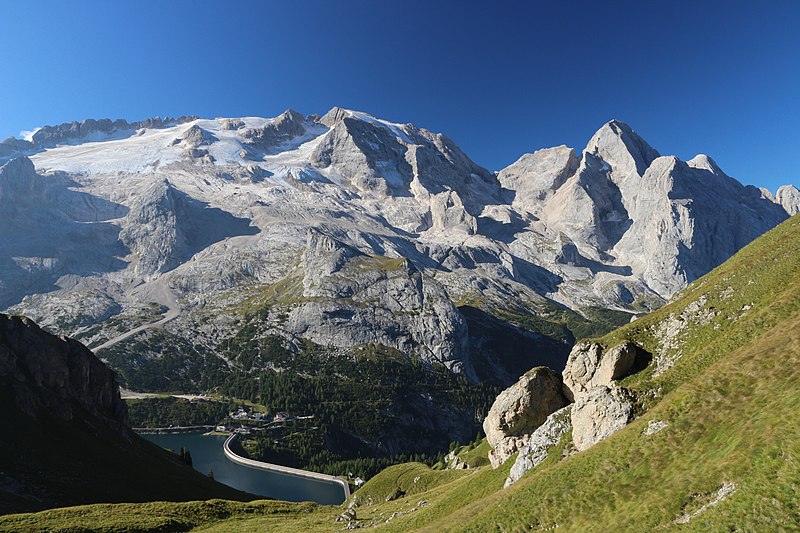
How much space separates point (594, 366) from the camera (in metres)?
47.3

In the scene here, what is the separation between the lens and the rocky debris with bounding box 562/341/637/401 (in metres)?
44.9

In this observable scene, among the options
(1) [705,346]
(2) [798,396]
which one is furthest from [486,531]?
(1) [705,346]

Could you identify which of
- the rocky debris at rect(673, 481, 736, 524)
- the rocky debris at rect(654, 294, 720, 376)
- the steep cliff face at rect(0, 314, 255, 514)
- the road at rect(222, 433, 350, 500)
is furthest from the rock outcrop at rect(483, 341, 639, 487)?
the road at rect(222, 433, 350, 500)

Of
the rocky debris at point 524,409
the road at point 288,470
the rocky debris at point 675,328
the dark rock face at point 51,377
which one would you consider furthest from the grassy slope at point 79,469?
the road at point 288,470

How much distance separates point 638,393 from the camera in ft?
119

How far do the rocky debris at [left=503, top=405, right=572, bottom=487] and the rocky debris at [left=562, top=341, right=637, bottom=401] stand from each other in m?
5.45

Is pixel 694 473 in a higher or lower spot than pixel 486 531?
higher

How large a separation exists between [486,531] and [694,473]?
13331 mm

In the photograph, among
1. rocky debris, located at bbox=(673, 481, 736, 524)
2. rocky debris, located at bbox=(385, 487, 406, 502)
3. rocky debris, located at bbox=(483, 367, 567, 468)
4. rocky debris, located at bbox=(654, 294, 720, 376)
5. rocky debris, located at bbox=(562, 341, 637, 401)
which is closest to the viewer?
rocky debris, located at bbox=(673, 481, 736, 524)

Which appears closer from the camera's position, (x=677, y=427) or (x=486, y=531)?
(x=677, y=427)

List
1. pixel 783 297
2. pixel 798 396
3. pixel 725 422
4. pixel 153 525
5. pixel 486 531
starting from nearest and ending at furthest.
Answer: pixel 798 396
pixel 725 422
pixel 486 531
pixel 783 297
pixel 153 525

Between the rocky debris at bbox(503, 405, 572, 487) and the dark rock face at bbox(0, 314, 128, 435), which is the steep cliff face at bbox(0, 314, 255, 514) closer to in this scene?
the dark rock face at bbox(0, 314, 128, 435)

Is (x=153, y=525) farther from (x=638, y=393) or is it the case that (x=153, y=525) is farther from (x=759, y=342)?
(x=759, y=342)

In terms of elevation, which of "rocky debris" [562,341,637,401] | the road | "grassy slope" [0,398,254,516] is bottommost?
the road
